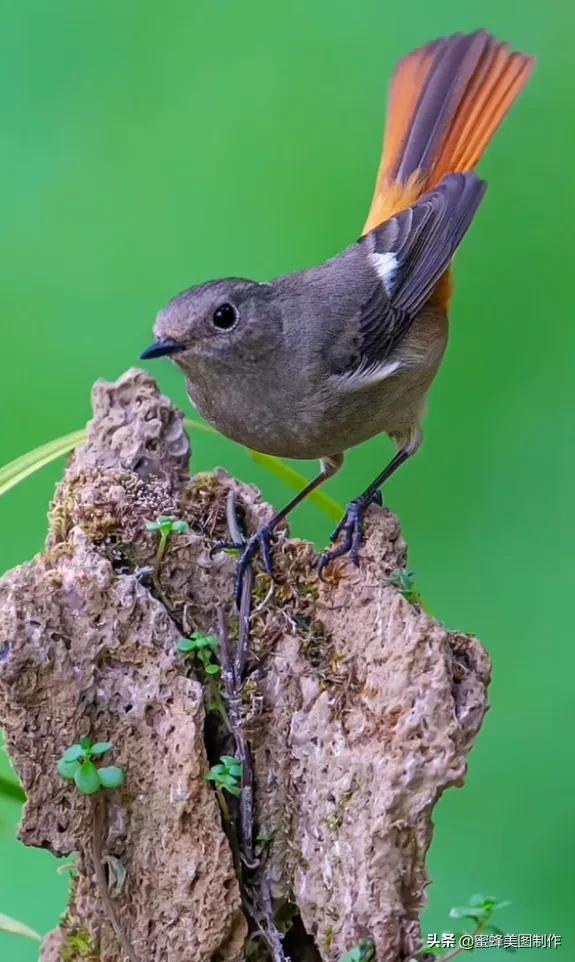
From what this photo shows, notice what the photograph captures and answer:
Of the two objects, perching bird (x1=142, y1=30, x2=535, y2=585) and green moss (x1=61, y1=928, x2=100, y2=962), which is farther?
perching bird (x1=142, y1=30, x2=535, y2=585)

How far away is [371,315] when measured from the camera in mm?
1932

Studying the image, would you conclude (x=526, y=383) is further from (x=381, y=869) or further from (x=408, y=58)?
(x=381, y=869)

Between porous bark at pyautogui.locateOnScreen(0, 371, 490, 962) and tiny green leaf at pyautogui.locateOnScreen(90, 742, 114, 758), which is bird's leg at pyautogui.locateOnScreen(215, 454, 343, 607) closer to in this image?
porous bark at pyautogui.locateOnScreen(0, 371, 490, 962)

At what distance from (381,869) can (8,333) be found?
1.82 metres

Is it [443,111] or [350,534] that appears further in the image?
[443,111]

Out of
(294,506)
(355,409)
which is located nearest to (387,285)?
(355,409)

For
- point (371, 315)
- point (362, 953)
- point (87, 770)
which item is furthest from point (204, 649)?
point (371, 315)

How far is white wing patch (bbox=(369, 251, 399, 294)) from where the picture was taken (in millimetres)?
1990

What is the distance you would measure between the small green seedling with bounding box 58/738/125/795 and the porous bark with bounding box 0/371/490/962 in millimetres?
47

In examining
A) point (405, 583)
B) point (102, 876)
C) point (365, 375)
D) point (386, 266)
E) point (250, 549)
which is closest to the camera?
point (102, 876)

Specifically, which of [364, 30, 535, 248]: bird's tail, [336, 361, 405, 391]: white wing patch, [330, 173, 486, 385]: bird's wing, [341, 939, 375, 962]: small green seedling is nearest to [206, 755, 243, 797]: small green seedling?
[341, 939, 375, 962]: small green seedling

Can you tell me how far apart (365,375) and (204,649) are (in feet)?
2.09

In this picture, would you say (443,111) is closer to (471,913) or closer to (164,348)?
(164,348)

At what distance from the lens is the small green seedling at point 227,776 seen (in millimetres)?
1303
